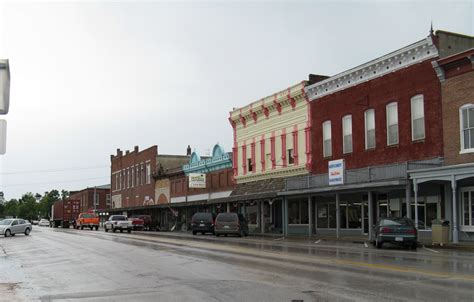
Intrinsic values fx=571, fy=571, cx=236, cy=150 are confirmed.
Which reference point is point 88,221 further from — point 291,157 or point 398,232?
point 398,232

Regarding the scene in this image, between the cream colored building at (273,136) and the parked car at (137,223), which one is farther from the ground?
the cream colored building at (273,136)

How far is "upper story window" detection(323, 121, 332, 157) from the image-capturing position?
37.5m

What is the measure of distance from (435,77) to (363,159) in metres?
7.19

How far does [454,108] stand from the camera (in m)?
27.6

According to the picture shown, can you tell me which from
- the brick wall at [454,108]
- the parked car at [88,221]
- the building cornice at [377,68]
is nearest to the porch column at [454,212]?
the brick wall at [454,108]

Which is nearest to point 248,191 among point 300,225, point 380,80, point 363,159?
point 300,225

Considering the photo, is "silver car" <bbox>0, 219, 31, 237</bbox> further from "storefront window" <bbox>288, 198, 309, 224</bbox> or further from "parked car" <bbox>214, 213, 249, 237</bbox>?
"storefront window" <bbox>288, 198, 309, 224</bbox>

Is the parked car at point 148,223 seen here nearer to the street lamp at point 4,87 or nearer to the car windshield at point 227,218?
the car windshield at point 227,218

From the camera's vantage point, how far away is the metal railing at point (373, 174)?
92.8 feet

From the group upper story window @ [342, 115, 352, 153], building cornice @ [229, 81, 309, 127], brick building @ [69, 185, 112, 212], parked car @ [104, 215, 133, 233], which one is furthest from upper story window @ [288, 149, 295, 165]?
brick building @ [69, 185, 112, 212]

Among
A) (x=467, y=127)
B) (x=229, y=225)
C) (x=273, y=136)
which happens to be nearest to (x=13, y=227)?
(x=229, y=225)

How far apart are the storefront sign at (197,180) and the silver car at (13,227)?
1482cm

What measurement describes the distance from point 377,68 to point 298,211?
12.1 metres

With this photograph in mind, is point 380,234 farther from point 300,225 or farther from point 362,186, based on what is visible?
point 300,225
